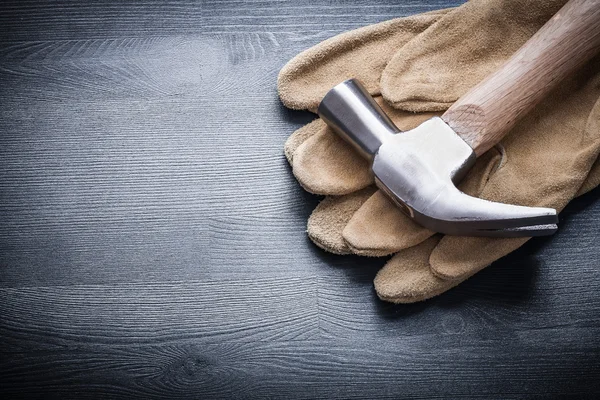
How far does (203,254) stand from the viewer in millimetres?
924

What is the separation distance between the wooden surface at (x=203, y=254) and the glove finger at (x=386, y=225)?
0.19 ft

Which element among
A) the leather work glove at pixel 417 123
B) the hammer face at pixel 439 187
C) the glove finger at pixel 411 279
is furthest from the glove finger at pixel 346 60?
the glove finger at pixel 411 279

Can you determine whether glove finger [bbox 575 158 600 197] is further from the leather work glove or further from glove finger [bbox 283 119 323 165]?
glove finger [bbox 283 119 323 165]

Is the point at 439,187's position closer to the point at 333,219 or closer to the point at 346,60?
the point at 333,219

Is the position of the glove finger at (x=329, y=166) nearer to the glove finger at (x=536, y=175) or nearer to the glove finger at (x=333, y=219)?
the glove finger at (x=333, y=219)

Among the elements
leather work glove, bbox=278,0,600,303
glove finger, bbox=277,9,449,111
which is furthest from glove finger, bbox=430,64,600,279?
glove finger, bbox=277,9,449,111

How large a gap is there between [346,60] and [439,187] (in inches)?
11.1

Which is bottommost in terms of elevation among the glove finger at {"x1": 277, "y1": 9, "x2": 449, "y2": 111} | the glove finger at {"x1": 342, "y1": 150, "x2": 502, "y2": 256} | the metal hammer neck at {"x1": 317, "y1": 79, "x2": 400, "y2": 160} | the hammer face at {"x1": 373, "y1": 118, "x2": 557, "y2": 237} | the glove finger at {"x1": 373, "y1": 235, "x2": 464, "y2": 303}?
the glove finger at {"x1": 373, "y1": 235, "x2": 464, "y2": 303}

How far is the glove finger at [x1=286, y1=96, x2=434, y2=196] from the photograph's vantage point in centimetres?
89

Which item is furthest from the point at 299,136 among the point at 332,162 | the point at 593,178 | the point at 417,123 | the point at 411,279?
the point at 593,178

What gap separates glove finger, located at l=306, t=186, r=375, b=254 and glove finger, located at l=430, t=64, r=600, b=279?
0.14 m

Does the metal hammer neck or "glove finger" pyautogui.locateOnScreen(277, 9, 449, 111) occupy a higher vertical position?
"glove finger" pyautogui.locateOnScreen(277, 9, 449, 111)

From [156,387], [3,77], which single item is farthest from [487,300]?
[3,77]

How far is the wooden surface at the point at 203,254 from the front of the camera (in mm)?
893
